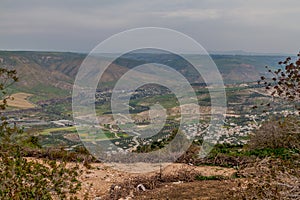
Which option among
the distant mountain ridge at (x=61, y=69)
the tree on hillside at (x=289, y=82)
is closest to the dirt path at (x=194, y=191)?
the tree on hillside at (x=289, y=82)

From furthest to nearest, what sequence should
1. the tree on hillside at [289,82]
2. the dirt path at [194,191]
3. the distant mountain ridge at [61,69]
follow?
the distant mountain ridge at [61,69] < the dirt path at [194,191] < the tree on hillside at [289,82]

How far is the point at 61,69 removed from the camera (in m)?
136

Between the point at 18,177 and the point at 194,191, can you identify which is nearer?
the point at 18,177

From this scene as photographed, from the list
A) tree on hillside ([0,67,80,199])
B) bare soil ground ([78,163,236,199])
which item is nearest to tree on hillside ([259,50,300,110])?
bare soil ground ([78,163,236,199])

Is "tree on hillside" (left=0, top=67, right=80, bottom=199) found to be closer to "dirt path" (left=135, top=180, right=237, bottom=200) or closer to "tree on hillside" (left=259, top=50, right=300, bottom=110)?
"tree on hillside" (left=259, top=50, right=300, bottom=110)

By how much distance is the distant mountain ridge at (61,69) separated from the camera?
103m

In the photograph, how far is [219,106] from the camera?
120ft

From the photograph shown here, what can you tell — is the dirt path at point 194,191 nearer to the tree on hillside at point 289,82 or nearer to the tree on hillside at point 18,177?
the tree on hillside at point 289,82

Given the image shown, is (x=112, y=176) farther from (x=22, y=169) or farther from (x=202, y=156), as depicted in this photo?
(x=22, y=169)

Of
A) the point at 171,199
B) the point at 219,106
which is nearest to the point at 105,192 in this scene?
the point at 171,199

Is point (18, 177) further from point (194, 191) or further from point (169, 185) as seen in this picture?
point (169, 185)

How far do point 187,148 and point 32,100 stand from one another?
79916mm

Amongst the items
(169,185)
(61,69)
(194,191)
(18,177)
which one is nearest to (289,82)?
(194,191)

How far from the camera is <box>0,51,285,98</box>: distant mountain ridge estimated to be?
103 meters
